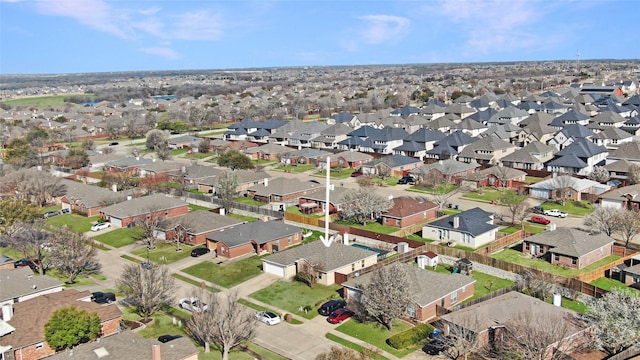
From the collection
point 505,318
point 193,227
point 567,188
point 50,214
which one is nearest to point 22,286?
point 193,227

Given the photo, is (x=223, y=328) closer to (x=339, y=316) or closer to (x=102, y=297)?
(x=339, y=316)

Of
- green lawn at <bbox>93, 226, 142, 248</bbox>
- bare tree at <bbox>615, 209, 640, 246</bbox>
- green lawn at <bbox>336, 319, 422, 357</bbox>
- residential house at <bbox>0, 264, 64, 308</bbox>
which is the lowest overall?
green lawn at <bbox>93, 226, 142, 248</bbox>

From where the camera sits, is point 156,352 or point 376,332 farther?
point 376,332

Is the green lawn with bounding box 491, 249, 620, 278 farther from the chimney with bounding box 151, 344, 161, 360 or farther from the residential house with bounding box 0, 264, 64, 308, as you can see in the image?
the residential house with bounding box 0, 264, 64, 308

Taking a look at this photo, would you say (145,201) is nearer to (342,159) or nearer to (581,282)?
(342,159)

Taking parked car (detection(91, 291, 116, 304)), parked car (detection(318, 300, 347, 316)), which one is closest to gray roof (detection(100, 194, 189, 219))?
parked car (detection(91, 291, 116, 304))

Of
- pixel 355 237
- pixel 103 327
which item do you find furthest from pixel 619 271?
pixel 103 327
